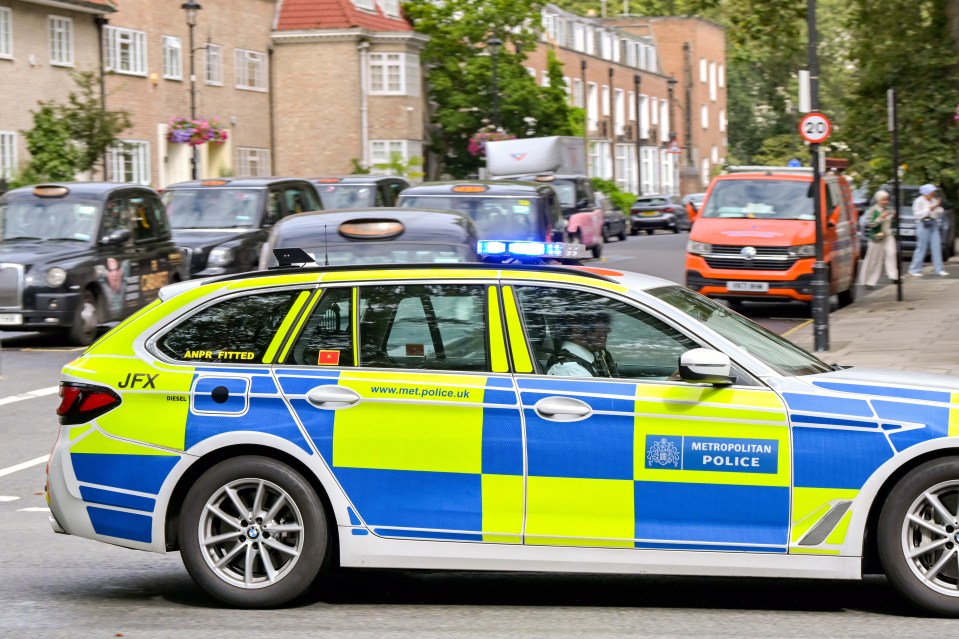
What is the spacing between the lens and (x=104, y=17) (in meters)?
42.5

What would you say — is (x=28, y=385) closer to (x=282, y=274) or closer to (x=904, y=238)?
(x=282, y=274)

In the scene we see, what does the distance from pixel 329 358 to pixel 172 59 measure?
136ft

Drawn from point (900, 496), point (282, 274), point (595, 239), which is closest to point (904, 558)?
point (900, 496)

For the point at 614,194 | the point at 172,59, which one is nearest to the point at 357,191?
the point at 172,59

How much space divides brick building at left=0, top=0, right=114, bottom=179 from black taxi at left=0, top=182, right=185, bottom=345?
18782mm

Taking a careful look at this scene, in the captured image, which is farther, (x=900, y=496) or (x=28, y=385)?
(x=28, y=385)

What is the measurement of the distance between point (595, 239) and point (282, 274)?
29.4 metres

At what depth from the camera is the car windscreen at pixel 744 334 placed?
264 inches

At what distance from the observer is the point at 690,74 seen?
107m

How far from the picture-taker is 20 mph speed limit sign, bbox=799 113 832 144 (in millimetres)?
18641

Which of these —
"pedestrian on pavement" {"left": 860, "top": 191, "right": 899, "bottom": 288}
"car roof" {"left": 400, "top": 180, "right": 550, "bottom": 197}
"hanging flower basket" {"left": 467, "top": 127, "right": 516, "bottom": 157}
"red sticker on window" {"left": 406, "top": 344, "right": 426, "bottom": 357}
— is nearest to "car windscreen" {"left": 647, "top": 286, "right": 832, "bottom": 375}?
"red sticker on window" {"left": 406, "top": 344, "right": 426, "bottom": 357}

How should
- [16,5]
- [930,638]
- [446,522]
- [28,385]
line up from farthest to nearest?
[16,5] < [28,385] < [446,522] < [930,638]

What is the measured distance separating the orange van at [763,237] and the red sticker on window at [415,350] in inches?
644

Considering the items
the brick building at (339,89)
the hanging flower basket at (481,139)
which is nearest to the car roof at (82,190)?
the hanging flower basket at (481,139)
